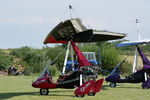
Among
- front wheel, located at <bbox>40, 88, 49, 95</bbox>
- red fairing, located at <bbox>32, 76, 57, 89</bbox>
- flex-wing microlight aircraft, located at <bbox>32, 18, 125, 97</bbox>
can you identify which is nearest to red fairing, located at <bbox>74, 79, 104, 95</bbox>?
flex-wing microlight aircraft, located at <bbox>32, 18, 125, 97</bbox>

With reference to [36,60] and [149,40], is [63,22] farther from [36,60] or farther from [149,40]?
[36,60]

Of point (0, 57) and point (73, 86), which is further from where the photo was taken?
point (0, 57)

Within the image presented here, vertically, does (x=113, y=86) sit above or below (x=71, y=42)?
below

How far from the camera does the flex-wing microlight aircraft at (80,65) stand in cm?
1709

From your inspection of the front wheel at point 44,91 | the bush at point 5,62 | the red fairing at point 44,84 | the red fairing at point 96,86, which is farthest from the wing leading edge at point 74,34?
the bush at point 5,62

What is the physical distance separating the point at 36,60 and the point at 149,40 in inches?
962

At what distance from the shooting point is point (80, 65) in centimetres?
1759

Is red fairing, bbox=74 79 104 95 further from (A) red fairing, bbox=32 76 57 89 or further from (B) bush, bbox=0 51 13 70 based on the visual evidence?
(B) bush, bbox=0 51 13 70

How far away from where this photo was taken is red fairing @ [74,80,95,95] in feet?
54.0

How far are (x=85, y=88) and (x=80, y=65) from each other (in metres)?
1.29

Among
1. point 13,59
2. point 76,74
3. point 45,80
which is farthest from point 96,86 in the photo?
point 13,59

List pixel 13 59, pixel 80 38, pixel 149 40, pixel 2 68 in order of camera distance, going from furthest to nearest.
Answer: pixel 13 59
pixel 2 68
pixel 149 40
pixel 80 38

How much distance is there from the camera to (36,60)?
4422 centimetres

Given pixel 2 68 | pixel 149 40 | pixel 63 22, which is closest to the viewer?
pixel 63 22
